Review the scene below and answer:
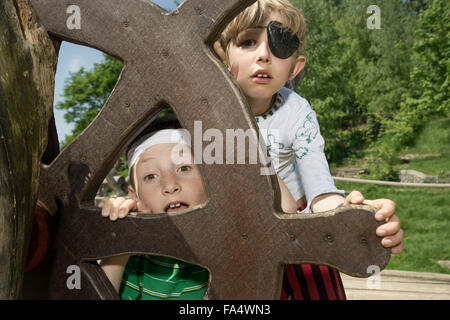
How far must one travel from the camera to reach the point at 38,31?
2.01 feet

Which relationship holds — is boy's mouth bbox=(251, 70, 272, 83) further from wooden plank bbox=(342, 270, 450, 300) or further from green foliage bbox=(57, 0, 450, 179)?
green foliage bbox=(57, 0, 450, 179)

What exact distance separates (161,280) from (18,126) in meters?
0.44

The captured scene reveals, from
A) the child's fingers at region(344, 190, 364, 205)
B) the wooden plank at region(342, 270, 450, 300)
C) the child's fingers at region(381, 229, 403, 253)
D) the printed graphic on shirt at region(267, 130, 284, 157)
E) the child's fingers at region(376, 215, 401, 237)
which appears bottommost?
the wooden plank at region(342, 270, 450, 300)

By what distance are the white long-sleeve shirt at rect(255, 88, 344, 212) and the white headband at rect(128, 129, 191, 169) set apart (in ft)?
0.59

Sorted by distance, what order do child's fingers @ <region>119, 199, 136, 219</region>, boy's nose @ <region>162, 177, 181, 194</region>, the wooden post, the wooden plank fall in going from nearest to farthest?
the wooden post → child's fingers @ <region>119, 199, 136, 219</region> → boy's nose @ <region>162, 177, 181, 194</region> → the wooden plank

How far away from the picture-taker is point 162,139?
868mm

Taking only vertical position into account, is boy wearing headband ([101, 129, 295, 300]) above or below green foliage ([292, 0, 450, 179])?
below

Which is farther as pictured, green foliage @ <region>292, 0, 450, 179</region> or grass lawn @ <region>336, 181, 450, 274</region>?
green foliage @ <region>292, 0, 450, 179</region>

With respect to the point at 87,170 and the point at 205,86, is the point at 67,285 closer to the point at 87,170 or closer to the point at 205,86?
the point at 87,170

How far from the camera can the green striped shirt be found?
0.82 meters

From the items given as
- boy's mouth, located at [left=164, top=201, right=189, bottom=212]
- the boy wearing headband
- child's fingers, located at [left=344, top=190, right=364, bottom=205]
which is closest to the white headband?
the boy wearing headband

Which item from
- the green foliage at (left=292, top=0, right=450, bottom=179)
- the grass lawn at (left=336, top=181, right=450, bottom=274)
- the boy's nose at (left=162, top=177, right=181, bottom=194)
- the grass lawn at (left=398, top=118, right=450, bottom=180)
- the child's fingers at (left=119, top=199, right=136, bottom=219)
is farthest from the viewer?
the grass lawn at (left=398, top=118, right=450, bottom=180)

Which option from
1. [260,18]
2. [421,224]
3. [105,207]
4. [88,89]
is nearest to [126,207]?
[105,207]
